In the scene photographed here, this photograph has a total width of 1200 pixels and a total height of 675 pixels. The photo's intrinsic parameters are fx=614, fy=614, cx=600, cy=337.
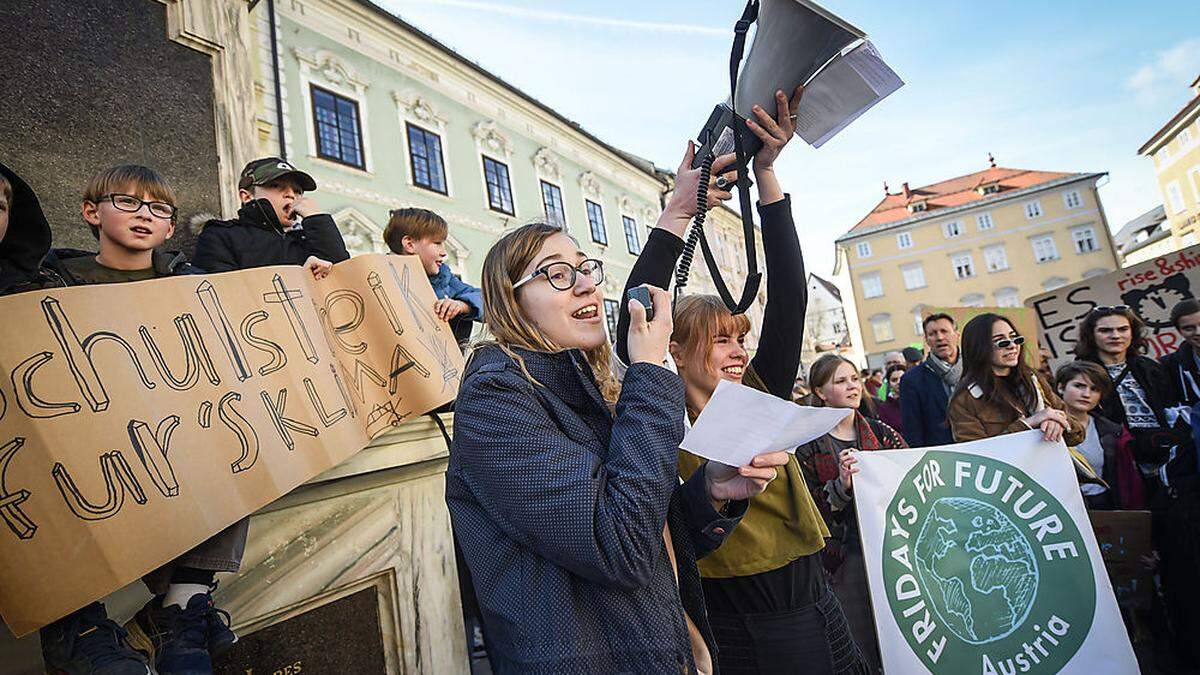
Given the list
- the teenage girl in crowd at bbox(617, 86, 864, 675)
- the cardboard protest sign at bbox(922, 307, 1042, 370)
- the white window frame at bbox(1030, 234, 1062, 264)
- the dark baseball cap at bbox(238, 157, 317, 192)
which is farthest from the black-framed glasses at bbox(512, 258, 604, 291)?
the white window frame at bbox(1030, 234, 1062, 264)

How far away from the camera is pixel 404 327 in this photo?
2.38 meters

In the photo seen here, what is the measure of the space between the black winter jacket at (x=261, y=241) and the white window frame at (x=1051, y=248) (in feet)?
146

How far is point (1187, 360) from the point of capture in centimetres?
354

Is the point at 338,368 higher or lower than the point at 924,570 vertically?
higher

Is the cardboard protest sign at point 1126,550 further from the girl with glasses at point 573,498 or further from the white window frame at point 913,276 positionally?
the white window frame at point 913,276

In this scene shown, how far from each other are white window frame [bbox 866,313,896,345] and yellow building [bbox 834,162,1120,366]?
2.6 inches

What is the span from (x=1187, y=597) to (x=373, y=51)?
14.3 meters

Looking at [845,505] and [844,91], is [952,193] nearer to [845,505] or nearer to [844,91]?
[845,505]

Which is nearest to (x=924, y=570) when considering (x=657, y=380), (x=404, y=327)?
(x=657, y=380)

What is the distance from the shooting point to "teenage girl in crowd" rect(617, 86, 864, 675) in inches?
64.9

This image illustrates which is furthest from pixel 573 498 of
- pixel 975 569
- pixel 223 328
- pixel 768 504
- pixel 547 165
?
pixel 547 165

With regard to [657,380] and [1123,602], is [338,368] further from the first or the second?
[1123,602]

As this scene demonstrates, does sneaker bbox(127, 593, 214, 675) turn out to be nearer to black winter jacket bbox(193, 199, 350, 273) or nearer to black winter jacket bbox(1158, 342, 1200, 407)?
black winter jacket bbox(193, 199, 350, 273)

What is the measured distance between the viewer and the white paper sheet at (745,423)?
47.0 inches
